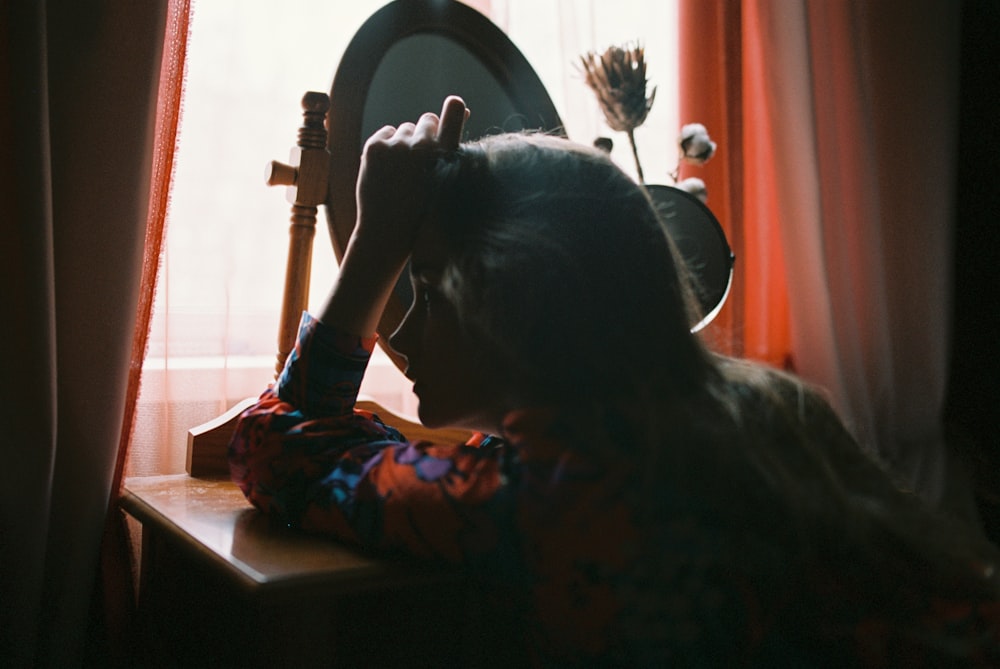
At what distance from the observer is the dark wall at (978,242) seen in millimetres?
1789

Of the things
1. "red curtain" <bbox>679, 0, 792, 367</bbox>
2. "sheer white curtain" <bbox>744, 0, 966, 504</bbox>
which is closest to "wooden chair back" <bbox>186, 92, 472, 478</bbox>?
"red curtain" <bbox>679, 0, 792, 367</bbox>

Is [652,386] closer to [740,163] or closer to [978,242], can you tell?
[740,163]

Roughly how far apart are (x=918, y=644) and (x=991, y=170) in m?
1.55

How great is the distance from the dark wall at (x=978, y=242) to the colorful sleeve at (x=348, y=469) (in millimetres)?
1496

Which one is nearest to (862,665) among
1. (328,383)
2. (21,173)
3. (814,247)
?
(328,383)

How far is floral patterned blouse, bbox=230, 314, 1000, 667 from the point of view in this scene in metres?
0.52

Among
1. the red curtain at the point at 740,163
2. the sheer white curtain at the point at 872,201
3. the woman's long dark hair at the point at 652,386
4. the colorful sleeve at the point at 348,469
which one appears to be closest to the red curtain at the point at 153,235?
the colorful sleeve at the point at 348,469

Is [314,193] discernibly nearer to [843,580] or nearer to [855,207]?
[843,580]

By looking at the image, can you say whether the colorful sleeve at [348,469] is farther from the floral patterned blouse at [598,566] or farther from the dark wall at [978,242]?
the dark wall at [978,242]

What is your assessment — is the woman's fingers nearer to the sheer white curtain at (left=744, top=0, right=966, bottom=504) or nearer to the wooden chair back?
the wooden chair back

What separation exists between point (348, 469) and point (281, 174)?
38 cm

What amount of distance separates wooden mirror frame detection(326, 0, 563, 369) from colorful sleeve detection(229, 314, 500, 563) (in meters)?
0.22

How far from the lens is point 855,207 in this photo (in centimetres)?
164

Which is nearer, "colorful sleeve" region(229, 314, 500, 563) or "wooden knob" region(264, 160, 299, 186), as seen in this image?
"colorful sleeve" region(229, 314, 500, 563)
